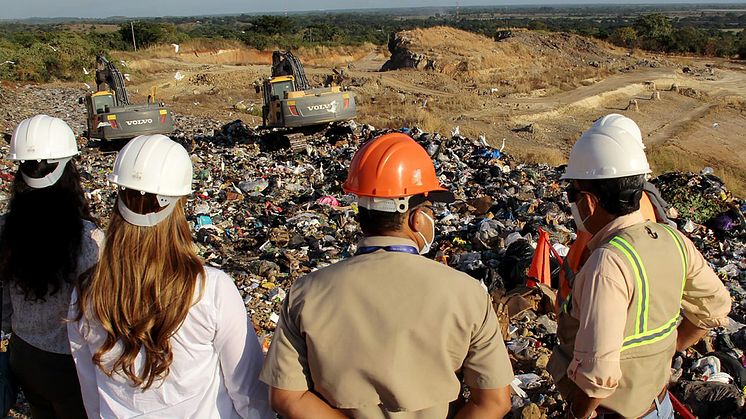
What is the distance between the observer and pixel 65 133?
2.41m

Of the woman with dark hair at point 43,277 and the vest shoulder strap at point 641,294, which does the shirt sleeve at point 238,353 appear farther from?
the vest shoulder strap at point 641,294

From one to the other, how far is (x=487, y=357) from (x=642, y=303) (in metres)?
0.59

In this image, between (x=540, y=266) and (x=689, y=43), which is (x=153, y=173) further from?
(x=689, y=43)

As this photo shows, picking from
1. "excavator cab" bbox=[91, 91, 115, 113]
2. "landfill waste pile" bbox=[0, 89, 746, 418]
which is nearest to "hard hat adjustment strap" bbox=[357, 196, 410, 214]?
"landfill waste pile" bbox=[0, 89, 746, 418]

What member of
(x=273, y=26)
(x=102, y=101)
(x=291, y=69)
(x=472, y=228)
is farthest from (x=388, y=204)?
(x=273, y=26)

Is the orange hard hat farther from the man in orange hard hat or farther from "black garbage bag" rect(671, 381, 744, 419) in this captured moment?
"black garbage bag" rect(671, 381, 744, 419)

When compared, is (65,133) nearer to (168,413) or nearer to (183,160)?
(183,160)

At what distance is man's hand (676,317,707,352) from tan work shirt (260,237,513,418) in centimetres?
104

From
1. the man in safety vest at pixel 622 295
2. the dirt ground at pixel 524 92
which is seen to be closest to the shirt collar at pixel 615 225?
the man in safety vest at pixel 622 295

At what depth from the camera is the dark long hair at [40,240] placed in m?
1.98

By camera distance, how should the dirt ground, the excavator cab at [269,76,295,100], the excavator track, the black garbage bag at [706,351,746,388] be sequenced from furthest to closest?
the dirt ground < the excavator cab at [269,76,295,100] < the excavator track < the black garbage bag at [706,351,746,388]

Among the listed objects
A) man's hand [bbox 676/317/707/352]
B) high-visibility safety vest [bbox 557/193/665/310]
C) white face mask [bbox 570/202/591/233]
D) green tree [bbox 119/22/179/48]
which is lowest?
man's hand [bbox 676/317/707/352]

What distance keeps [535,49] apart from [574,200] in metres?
35.6

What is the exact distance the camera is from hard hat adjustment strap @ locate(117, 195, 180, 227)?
1648 millimetres
